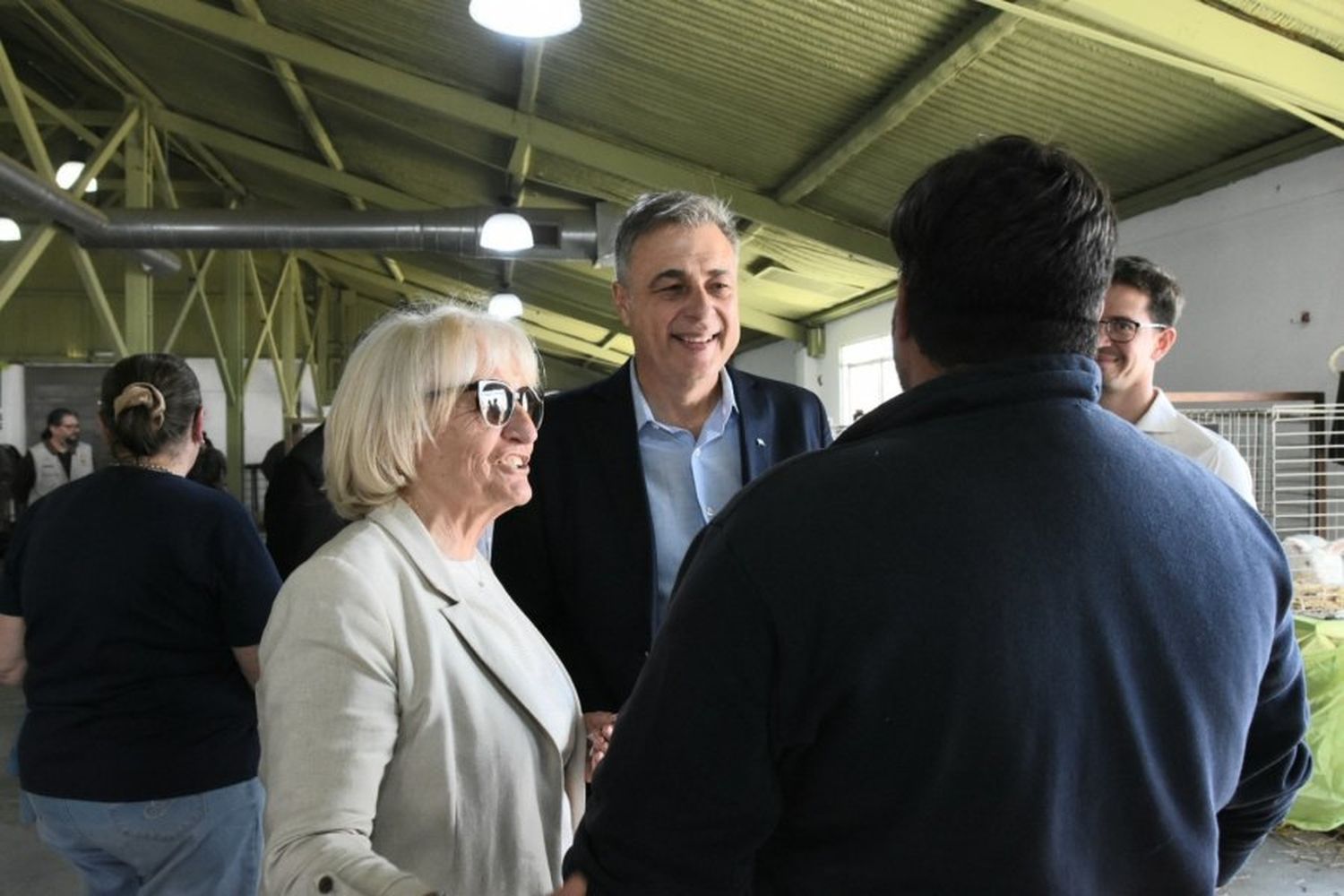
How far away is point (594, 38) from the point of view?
17.4ft

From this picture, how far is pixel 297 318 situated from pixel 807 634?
16764 mm

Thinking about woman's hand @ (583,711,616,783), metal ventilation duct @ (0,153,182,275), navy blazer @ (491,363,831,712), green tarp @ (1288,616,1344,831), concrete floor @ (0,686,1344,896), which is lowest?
concrete floor @ (0,686,1344,896)

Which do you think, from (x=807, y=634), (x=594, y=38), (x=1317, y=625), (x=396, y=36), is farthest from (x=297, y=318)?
(x=807, y=634)

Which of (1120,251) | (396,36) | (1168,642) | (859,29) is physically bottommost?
(1168,642)

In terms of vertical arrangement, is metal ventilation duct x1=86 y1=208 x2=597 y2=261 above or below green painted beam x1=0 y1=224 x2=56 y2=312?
above

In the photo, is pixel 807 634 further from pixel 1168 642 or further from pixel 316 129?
pixel 316 129

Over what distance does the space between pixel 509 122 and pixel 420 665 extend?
19.5 ft

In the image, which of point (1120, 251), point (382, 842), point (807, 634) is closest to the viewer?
point (807, 634)

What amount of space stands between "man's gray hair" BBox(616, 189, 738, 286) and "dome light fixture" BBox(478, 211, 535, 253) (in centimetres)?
528

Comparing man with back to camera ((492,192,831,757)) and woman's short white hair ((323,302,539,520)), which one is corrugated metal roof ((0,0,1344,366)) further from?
woman's short white hair ((323,302,539,520))

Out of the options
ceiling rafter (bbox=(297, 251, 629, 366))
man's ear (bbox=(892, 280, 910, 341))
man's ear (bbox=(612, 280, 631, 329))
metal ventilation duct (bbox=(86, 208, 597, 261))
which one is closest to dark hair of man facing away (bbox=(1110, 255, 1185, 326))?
man's ear (bbox=(612, 280, 631, 329))

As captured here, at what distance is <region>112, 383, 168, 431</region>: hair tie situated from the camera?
2264 mm

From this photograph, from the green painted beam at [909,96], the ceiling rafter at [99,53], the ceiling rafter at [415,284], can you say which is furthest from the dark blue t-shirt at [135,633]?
the ceiling rafter at [415,284]

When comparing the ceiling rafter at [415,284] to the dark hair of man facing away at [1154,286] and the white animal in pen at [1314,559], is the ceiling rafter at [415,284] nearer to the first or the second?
the white animal in pen at [1314,559]
